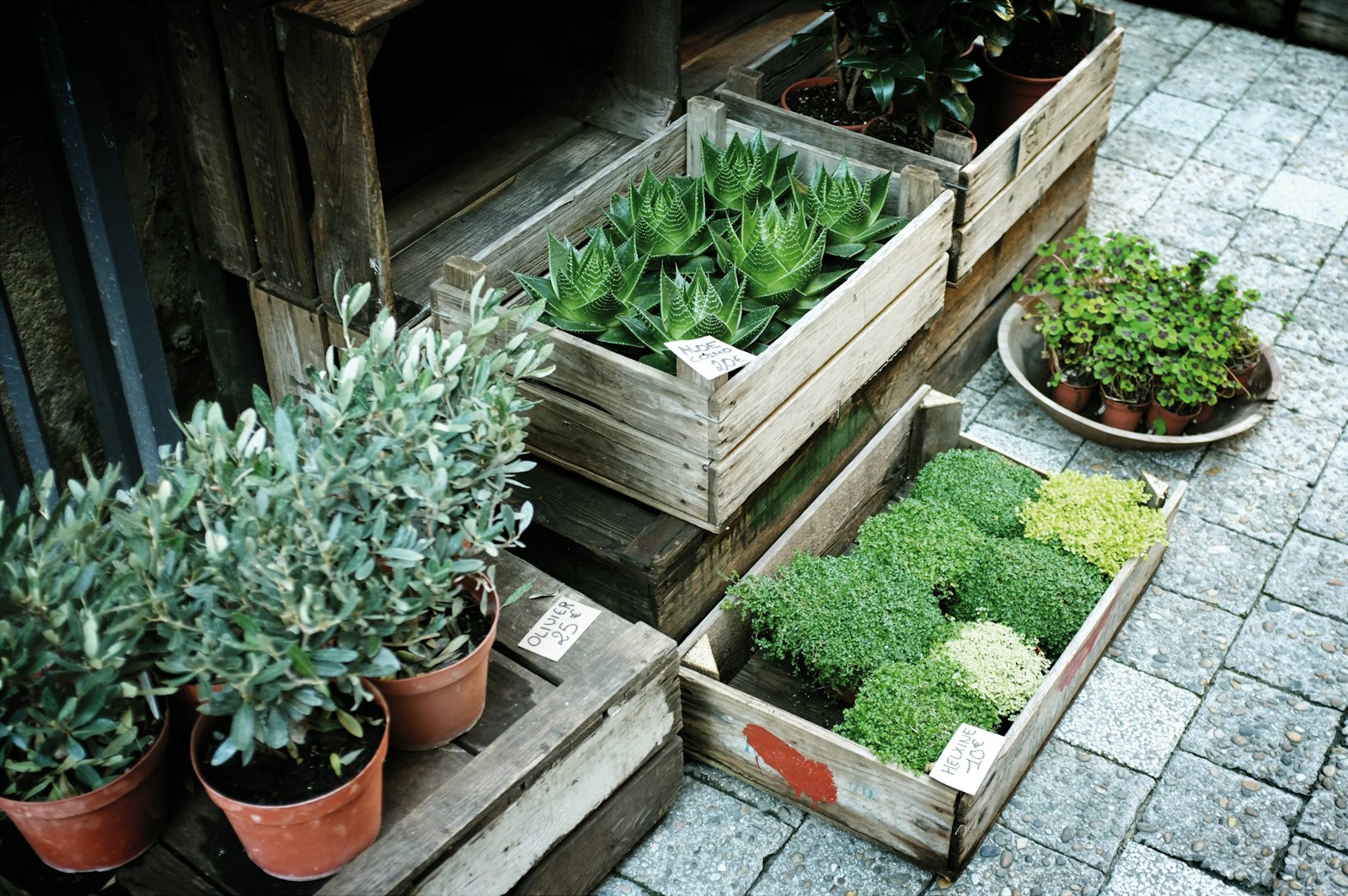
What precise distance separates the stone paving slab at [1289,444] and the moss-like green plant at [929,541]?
1207mm

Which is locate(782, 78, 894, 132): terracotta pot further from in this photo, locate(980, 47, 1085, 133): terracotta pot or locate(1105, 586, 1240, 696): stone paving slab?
locate(1105, 586, 1240, 696): stone paving slab

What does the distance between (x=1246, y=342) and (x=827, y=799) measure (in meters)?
2.20

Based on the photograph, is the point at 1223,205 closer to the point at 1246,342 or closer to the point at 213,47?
the point at 1246,342

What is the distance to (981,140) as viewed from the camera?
4.32 meters

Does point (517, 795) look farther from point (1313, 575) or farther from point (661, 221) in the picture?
point (1313, 575)

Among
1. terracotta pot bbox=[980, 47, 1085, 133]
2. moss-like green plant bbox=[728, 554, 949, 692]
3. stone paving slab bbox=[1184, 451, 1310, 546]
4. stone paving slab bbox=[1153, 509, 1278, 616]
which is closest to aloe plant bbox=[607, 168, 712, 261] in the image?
moss-like green plant bbox=[728, 554, 949, 692]

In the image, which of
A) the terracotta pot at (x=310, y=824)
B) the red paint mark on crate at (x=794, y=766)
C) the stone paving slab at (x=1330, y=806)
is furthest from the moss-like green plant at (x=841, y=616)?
the terracotta pot at (x=310, y=824)

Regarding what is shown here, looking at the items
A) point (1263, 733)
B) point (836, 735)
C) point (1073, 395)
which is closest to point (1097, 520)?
point (1263, 733)

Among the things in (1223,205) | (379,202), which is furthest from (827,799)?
(1223,205)

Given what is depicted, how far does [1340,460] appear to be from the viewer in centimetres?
404

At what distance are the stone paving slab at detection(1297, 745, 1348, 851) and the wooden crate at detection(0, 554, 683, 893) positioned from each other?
4.95ft

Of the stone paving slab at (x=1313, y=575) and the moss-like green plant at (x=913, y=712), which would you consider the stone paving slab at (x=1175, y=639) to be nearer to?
the stone paving slab at (x=1313, y=575)

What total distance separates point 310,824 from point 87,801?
0.38m

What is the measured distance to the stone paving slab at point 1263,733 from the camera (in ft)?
10.3
